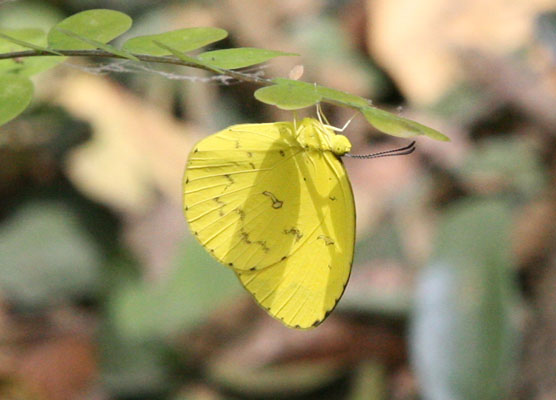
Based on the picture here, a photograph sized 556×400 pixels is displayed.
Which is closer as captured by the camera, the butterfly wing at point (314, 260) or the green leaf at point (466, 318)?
the butterfly wing at point (314, 260)

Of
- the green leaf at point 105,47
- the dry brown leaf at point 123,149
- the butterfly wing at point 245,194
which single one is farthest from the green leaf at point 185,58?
the dry brown leaf at point 123,149

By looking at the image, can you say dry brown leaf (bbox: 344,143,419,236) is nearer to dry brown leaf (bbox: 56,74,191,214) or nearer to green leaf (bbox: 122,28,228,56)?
dry brown leaf (bbox: 56,74,191,214)

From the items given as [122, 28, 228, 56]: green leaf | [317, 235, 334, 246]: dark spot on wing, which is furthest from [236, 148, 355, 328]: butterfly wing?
[122, 28, 228, 56]: green leaf

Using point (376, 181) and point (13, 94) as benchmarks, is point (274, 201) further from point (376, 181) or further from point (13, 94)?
point (376, 181)

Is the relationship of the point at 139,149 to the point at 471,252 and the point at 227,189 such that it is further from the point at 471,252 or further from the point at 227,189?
the point at 227,189

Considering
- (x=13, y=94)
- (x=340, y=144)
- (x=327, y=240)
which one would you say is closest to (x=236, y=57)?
(x=13, y=94)

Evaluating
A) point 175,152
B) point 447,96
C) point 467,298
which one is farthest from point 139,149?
point 467,298

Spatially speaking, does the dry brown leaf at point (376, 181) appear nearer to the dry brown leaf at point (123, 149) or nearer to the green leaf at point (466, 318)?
the green leaf at point (466, 318)

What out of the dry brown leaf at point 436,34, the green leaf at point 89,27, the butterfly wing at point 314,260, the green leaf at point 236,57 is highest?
the dry brown leaf at point 436,34
